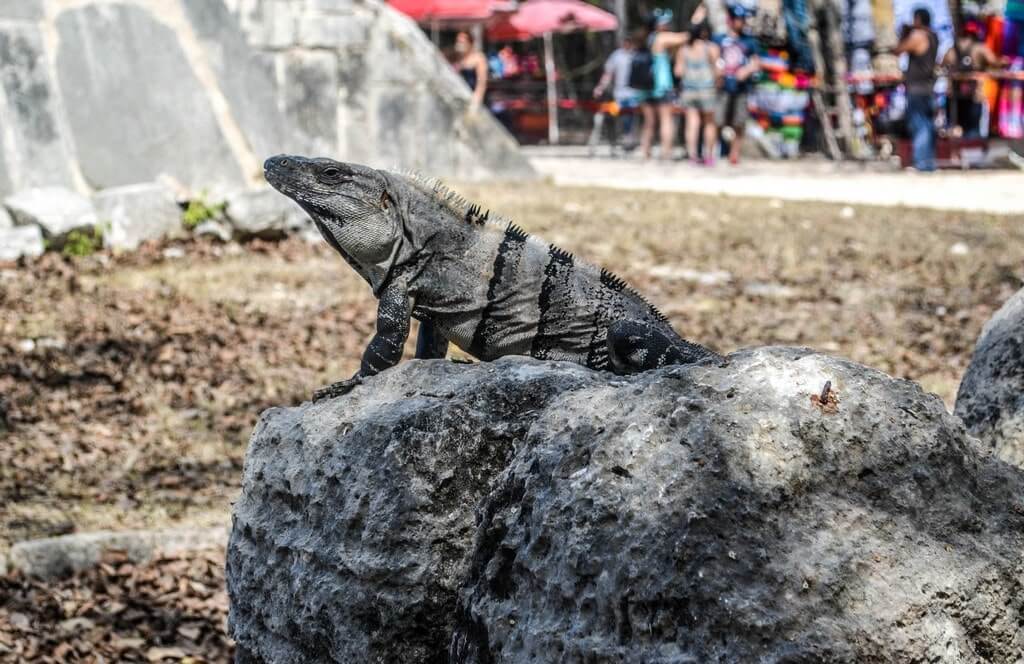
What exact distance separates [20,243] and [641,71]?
601 inches

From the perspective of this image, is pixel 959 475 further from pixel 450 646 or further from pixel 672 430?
pixel 450 646

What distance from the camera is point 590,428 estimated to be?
253 centimetres

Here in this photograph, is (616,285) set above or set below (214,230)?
above

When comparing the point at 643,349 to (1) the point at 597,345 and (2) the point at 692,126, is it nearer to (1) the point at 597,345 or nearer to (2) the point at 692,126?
(1) the point at 597,345

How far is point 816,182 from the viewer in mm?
17500

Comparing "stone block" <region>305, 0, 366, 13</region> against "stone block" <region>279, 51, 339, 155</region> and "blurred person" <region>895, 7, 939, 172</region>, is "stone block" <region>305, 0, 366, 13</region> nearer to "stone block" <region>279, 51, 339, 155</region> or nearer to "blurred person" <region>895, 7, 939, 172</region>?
"stone block" <region>279, 51, 339, 155</region>

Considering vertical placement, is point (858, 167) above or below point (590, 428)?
below

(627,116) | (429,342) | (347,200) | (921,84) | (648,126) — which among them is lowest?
(627,116)

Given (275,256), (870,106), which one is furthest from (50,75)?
(870,106)

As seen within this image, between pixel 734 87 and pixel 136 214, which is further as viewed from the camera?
pixel 734 87

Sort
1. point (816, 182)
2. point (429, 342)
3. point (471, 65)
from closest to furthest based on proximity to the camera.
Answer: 1. point (429, 342)
2. point (816, 182)
3. point (471, 65)

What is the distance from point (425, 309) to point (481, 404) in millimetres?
970

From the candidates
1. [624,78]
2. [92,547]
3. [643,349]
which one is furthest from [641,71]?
[643,349]

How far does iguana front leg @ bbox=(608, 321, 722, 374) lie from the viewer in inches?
135
